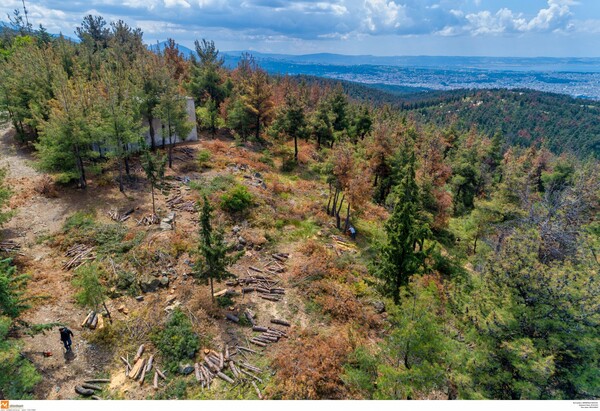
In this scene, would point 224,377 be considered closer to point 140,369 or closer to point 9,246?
point 140,369

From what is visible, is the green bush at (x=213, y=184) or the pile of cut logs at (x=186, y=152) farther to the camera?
the pile of cut logs at (x=186, y=152)

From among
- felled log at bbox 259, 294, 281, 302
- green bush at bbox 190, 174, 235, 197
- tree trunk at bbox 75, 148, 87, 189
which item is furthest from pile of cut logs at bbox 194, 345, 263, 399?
tree trunk at bbox 75, 148, 87, 189

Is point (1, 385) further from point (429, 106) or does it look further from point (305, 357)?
point (429, 106)

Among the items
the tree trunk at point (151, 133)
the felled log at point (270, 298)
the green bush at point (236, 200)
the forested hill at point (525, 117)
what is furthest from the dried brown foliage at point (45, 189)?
the forested hill at point (525, 117)

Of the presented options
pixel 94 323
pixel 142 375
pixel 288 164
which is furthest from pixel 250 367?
pixel 288 164

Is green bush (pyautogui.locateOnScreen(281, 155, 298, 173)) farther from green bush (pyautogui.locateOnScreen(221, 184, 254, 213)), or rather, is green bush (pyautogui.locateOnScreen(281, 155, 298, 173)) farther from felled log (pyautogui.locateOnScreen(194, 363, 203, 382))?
felled log (pyautogui.locateOnScreen(194, 363, 203, 382))

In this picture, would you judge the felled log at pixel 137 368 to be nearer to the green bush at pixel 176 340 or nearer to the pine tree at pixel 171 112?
the green bush at pixel 176 340
